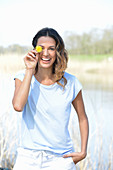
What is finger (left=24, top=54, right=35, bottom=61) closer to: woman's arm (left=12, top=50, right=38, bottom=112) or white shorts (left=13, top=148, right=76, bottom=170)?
woman's arm (left=12, top=50, right=38, bottom=112)

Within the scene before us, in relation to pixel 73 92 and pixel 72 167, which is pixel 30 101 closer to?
pixel 73 92

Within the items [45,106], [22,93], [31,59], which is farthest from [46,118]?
[31,59]

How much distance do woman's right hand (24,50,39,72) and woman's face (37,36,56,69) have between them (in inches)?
2.1

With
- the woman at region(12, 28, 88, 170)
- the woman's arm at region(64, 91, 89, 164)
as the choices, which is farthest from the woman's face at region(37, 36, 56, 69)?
the woman's arm at region(64, 91, 89, 164)

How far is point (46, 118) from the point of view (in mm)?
1506

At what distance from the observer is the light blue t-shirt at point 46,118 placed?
150cm

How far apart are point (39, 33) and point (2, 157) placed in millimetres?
1875

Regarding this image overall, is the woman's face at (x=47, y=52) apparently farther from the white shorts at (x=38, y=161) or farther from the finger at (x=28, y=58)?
the white shorts at (x=38, y=161)

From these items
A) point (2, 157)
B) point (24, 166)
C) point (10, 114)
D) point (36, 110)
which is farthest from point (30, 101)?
point (10, 114)

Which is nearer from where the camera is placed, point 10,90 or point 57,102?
point 57,102

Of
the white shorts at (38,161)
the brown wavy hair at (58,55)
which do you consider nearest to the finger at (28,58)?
the brown wavy hair at (58,55)

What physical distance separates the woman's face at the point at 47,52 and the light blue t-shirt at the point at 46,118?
113 millimetres

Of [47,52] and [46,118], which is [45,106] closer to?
[46,118]

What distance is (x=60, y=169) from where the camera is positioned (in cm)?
147
